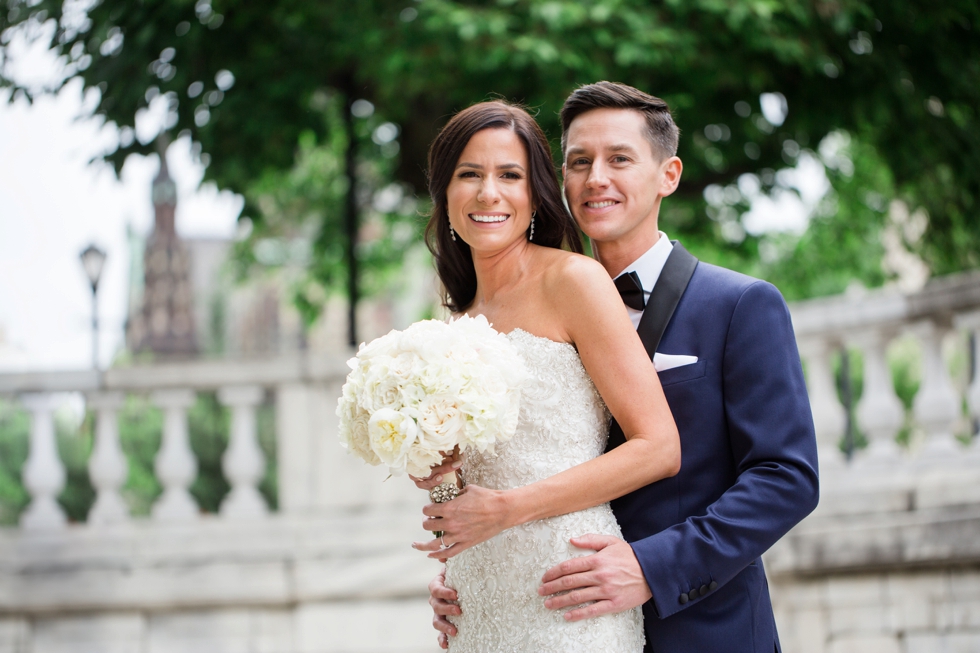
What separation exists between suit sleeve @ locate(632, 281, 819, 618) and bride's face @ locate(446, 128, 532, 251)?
2.41ft

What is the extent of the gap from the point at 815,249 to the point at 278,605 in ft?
29.6

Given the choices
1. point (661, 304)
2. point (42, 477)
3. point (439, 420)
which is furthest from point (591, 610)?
point (42, 477)

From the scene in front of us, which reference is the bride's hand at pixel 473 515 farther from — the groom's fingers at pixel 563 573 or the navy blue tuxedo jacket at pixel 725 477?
the navy blue tuxedo jacket at pixel 725 477

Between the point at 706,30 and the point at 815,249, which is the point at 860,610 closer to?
the point at 706,30

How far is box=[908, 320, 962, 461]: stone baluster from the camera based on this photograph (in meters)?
4.85

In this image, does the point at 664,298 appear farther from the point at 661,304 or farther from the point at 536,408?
the point at 536,408

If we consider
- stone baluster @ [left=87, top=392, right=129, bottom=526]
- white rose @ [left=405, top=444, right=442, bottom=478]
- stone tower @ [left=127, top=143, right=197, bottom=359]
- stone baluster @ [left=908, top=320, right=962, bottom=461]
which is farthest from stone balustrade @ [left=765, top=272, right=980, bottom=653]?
stone tower @ [left=127, top=143, right=197, bottom=359]

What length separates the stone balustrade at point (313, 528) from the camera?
493cm

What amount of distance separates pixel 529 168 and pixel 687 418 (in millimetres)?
875

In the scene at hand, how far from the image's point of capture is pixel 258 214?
28.8 feet

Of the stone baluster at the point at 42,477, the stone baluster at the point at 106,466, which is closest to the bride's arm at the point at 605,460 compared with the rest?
the stone baluster at the point at 106,466

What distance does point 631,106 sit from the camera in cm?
257

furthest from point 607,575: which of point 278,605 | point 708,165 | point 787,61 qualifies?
point 708,165

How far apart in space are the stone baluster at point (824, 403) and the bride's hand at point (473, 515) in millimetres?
3449
